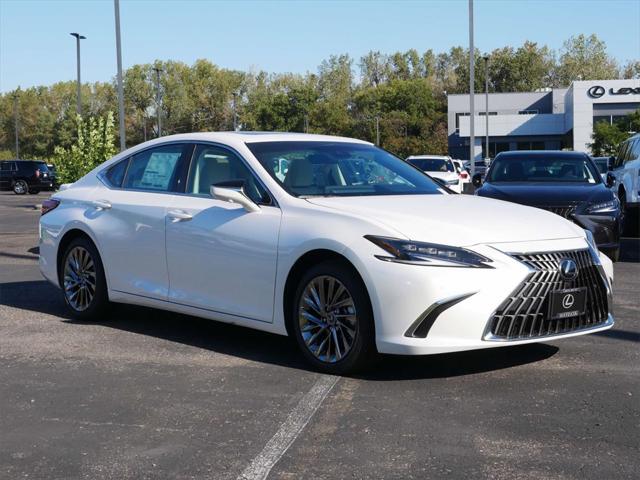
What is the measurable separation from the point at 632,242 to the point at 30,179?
118ft

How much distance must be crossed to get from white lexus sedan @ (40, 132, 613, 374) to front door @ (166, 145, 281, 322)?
0.4 inches

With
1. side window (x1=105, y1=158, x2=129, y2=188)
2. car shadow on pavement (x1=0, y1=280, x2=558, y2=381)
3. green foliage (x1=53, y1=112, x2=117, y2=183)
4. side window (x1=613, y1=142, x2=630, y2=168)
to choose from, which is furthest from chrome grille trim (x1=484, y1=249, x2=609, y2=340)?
green foliage (x1=53, y1=112, x2=117, y2=183)

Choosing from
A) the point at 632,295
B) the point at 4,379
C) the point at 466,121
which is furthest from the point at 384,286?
the point at 466,121

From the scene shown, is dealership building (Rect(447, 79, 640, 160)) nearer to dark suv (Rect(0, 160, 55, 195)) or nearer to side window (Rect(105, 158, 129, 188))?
dark suv (Rect(0, 160, 55, 195))

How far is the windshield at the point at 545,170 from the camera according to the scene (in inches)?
509

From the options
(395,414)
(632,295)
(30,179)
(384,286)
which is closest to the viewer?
(395,414)

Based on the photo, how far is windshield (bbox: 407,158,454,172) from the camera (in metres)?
28.2

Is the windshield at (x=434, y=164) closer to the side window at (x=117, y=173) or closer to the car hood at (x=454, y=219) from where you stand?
the side window at (x=117, y=173)

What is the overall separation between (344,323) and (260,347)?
1214mm

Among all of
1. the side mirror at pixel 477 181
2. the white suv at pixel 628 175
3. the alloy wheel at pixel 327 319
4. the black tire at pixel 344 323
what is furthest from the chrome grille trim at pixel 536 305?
the white suv at pixel 628 175

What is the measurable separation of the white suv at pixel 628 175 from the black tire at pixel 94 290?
10.2 m

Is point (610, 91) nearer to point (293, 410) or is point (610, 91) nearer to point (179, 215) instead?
point (179, 215)

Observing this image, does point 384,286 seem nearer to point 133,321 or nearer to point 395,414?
point 395,414

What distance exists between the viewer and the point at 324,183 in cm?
650
